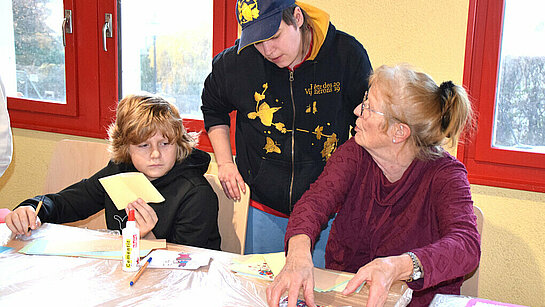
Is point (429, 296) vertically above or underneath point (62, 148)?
underneath

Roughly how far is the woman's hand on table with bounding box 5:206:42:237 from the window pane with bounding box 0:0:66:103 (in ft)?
6.57

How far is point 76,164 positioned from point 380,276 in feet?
4.98

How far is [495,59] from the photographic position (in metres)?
2.33

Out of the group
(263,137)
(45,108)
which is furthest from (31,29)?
(263,137)

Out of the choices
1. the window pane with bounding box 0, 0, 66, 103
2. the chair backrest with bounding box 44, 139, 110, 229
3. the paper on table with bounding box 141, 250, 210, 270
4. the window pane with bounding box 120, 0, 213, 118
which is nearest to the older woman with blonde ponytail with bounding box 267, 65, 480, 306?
the paper on table with bounding box 141, 250, 210, 270

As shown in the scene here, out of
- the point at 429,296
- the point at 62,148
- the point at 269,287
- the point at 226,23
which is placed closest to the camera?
the point at 269,287

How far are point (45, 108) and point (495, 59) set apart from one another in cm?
274

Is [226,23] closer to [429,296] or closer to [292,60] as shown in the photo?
[292,60]

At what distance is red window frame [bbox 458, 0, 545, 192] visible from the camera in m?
2.30

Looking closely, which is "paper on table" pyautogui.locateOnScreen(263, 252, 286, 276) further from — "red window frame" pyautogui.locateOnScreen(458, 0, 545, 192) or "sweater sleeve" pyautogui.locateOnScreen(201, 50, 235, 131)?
"red window frame" pyautogui.locateOnScreen(458, 0, 545, 192)

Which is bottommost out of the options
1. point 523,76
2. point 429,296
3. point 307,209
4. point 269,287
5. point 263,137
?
point 429,296

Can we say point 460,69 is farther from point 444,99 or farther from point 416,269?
point 416,269

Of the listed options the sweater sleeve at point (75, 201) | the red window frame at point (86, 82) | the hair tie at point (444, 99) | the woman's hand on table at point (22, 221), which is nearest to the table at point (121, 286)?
the woman's hand on table at point (22, 221)

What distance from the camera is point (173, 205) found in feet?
6.05
